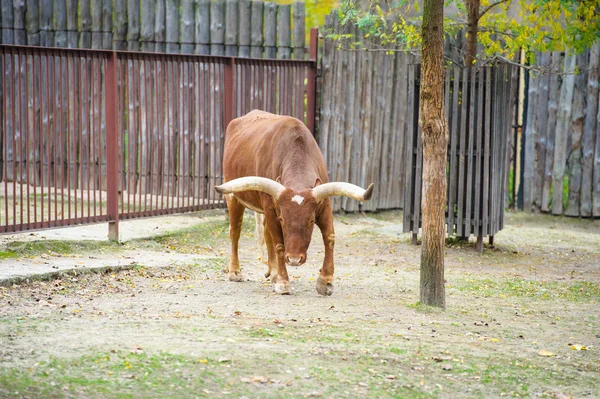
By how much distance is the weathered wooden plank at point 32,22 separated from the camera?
15133 millimetres

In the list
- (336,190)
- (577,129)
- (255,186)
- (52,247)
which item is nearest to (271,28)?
(577,129)

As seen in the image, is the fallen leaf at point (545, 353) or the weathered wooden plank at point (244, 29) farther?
the weathered wooden plank at point (244, 29)

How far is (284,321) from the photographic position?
737 cm

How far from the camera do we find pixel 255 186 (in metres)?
8.54

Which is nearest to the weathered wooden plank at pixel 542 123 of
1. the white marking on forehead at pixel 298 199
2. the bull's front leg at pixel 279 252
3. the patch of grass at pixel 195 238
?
the patch of grass at pixel 195 238

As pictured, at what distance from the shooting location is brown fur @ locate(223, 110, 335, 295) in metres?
8.28

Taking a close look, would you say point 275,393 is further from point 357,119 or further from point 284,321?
point 357,119

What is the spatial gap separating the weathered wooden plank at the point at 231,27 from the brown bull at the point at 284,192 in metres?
4.74

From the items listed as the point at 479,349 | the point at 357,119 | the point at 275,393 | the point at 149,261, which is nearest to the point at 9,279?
the point at 149,261

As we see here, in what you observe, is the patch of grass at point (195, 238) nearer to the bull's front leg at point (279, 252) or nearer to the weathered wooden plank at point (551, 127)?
the bull's front leg at point (279, 252)

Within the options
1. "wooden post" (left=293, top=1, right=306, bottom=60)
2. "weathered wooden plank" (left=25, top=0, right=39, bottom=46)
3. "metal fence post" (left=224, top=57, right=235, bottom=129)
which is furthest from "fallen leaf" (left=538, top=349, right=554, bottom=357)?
"weathered wooden plank" (left=25, top=0, right=39, bottom=46)

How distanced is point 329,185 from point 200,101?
200 inches

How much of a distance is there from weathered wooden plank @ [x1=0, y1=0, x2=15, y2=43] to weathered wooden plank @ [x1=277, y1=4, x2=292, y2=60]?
443 cm

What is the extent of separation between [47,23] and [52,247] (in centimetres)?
605
